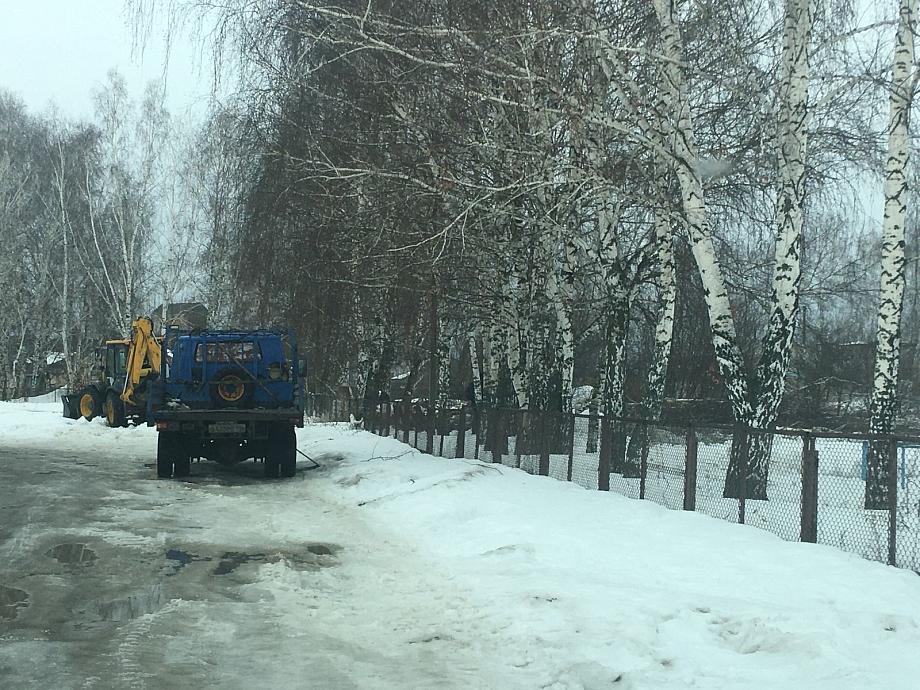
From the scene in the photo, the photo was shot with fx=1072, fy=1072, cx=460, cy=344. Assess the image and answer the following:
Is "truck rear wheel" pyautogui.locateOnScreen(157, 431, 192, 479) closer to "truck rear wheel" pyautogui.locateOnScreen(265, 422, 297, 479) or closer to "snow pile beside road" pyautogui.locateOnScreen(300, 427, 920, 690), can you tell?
"truck rear wheel" pyautogui.locateOnScreen(265, 422, 297, 479)

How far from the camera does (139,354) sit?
31.3m

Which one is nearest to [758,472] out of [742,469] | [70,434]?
[742,469]

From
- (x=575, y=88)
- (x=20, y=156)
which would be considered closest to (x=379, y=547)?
(x=575, y=88)

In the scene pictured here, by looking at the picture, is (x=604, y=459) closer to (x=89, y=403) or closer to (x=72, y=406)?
(x=89, y=403)

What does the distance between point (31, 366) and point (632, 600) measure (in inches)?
2758

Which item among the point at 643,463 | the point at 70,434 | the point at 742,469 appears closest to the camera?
the point at 742,469

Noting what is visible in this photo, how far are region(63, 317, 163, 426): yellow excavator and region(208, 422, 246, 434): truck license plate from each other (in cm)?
1010

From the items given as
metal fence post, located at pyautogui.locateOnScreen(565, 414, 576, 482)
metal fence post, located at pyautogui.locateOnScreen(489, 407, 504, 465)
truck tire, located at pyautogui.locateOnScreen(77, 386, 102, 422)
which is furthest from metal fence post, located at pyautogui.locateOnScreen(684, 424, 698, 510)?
truck tire, located at pyautogui.locateOnScreen(77, 386, 102, 422)

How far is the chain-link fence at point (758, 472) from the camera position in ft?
32.0

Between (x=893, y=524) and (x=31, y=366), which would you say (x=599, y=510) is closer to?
(x=893, y=524)

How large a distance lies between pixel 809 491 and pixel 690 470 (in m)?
2.12

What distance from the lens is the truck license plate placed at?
18.1 metres

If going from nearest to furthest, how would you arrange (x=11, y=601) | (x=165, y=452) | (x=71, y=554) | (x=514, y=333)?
(x=11, y=601)
(x=71, y=554)
(x=165, y=452)
(x=514, y=333)

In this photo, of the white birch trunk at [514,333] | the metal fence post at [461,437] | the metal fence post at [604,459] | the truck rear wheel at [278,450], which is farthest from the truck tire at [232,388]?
the metal fence post at [604,459]
